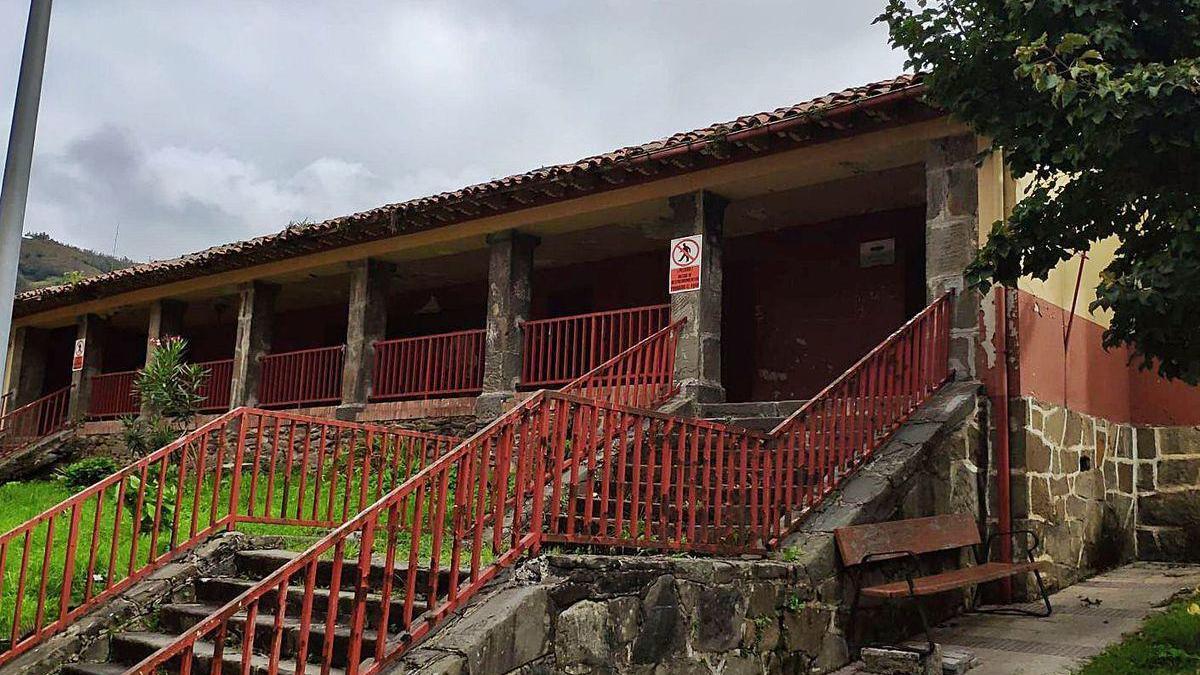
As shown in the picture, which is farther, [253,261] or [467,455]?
[253,261]

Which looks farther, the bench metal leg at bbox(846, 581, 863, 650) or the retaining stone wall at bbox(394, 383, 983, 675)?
the bench metal leg at bbox(846, 581, 863, 650)

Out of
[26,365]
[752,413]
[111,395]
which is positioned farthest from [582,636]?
[26,365]

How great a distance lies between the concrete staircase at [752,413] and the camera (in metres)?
7.92

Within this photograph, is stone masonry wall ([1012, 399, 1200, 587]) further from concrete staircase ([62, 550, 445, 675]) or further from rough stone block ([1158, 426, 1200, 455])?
concrete staircase ([62, 550, 445, 675])

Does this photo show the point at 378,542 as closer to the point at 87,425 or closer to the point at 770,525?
the point at 770,525

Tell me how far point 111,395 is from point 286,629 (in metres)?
12.3

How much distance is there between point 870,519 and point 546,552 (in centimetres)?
233

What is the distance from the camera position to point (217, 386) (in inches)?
557

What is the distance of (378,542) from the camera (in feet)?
22.2

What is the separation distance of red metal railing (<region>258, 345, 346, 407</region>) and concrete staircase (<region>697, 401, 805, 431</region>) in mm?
5811

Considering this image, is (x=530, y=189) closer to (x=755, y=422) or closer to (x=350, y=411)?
(x=755, y=422)

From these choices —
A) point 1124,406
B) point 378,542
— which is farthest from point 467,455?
point 1124,406

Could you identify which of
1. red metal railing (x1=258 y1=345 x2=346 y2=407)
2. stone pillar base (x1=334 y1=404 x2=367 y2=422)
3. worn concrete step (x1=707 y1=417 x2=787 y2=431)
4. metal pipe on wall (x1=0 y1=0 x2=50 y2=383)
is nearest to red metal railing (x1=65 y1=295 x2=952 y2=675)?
worn concrete step (x1=707 y1=417 x2=787 y2=431)

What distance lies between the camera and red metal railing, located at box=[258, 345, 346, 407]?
12609 mm
